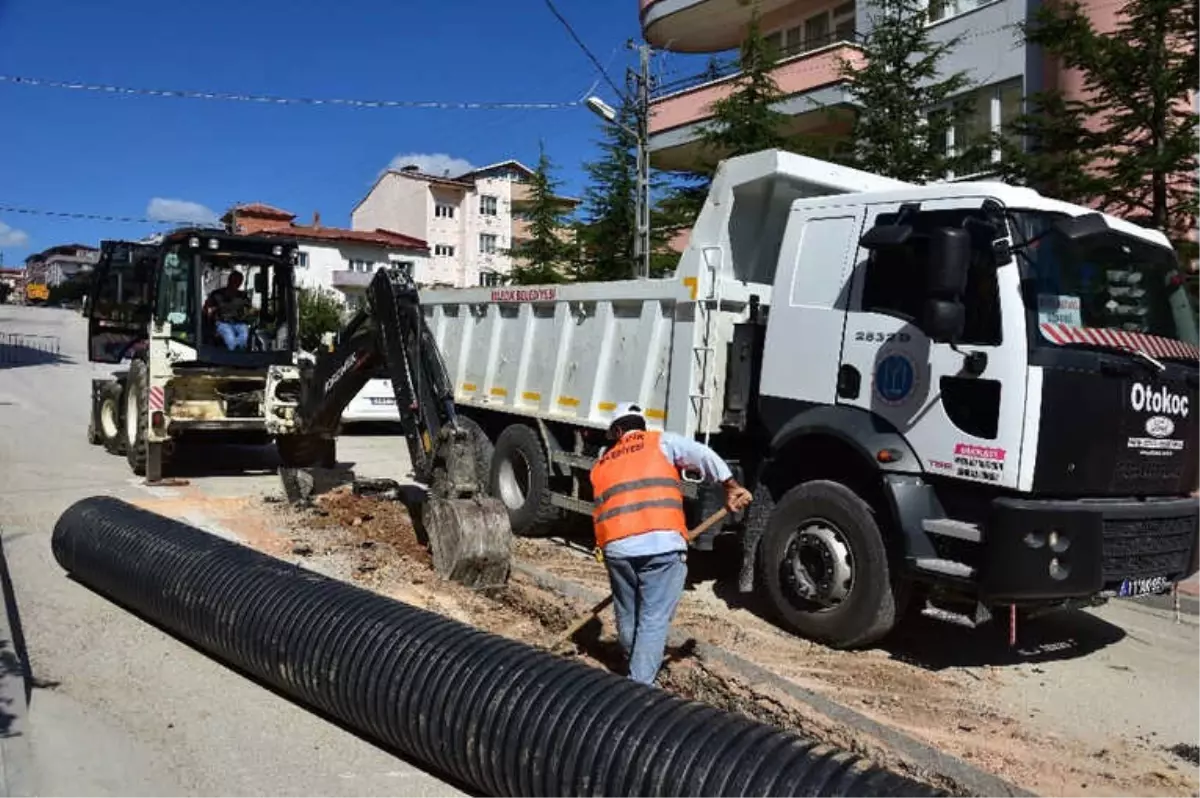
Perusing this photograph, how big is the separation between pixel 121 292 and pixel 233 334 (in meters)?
1.50

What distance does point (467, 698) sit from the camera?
14.0 feet

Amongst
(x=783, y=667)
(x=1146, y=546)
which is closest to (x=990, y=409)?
(x=1146, y=546)

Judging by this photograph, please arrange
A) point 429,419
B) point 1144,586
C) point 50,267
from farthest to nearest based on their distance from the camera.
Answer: point 50,267 < point 429,419 < point 1144,586

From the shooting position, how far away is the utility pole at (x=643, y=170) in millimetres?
17817

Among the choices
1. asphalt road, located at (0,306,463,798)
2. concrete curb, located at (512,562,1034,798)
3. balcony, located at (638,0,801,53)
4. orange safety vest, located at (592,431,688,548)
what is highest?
balcony, located at (638,0,801,53)

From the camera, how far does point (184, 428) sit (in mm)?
11820

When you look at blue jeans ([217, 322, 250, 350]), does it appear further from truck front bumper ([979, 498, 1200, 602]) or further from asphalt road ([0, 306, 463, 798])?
truck front bumper ([979, 498, 1200, 602])

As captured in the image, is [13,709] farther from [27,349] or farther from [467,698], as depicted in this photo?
[27,349]

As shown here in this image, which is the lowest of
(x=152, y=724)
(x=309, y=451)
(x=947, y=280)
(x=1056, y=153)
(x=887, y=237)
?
(x=152, y=724)

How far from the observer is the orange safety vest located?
5031 millimetres

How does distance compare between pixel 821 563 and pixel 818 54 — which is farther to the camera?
pixel 818 54

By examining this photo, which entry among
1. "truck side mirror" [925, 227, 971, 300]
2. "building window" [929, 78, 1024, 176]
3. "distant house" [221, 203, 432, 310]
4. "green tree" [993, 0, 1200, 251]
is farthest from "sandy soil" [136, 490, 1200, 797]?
"distant house" [221, 203, 432, 310]

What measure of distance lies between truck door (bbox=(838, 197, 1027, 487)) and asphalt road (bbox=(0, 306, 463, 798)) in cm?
316

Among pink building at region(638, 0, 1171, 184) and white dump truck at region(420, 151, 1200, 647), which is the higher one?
pink building at region(638, 0, 1171, 184)
